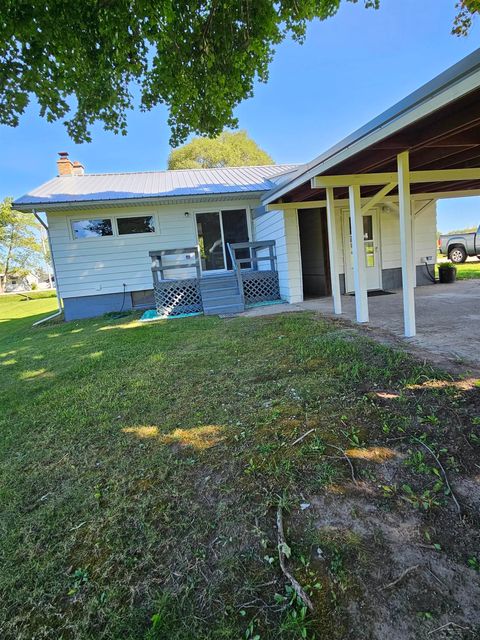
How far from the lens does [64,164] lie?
11961mm

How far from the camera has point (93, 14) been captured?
3.81m

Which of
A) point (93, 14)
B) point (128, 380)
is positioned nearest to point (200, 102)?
point (93, 14)

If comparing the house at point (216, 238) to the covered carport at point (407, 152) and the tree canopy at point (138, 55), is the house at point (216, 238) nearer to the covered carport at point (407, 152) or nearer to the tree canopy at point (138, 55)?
the covered carport at point (407, 152)

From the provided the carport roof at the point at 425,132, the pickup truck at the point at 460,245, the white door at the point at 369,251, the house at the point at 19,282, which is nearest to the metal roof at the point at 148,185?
the white door at the point at 369,251

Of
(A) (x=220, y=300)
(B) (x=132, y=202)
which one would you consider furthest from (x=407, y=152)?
(B) (x=132, y=202)

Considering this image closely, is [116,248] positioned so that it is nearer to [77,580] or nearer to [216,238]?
[216,238]

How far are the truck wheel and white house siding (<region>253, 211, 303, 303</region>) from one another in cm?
1184

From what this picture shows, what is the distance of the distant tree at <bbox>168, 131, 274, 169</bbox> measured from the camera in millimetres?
24736

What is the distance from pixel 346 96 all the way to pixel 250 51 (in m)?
14.8

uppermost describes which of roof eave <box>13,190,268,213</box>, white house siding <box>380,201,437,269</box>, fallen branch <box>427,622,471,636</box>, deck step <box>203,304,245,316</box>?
roof eave <box>13,190,268,213</box>

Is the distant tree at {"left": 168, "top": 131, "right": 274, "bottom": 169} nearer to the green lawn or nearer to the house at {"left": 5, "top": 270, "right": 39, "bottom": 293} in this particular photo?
the house at {"left": 5, "top": 270, "right": 39, "bottom": 293}

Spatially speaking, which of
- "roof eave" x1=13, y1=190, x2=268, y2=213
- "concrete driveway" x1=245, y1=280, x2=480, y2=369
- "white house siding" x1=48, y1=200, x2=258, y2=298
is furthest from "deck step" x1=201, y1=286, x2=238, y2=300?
"roof eave" x1=13, y1=190, x2=268, y2=213

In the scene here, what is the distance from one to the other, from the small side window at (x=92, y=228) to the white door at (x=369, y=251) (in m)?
6.44

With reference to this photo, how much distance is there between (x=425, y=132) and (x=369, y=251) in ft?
18.5
